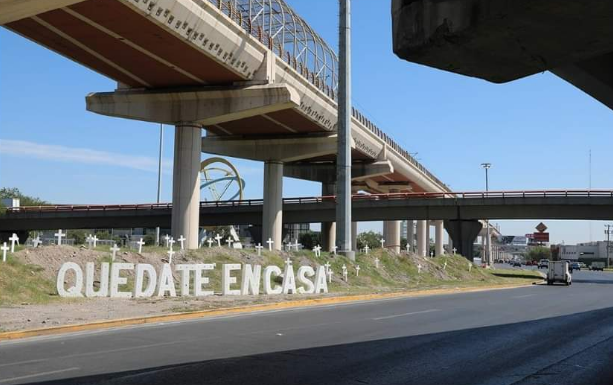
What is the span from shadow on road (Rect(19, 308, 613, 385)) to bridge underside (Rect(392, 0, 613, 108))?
442 cm

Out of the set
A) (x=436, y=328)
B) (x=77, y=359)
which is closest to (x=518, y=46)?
(x=77, y=359)

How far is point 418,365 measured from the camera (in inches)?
Result: 387

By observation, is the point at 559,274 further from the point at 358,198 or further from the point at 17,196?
the point at 17,196

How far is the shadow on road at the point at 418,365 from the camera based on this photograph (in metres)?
8.59

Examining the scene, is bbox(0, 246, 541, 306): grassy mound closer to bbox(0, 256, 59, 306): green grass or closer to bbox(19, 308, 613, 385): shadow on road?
bbox(0, 256, 59, 306): green grass

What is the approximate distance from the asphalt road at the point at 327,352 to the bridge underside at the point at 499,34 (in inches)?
174

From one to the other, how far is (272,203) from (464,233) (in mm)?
19897

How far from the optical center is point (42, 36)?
31844 mm

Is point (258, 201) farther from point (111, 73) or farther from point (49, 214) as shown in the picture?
point (111, 73)

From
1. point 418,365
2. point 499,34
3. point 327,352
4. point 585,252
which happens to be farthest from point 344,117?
point 585,252

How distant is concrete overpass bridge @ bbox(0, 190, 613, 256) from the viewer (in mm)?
56469

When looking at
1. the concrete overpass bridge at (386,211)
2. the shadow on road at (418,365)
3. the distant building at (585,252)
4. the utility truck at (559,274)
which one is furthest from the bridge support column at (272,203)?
the distant building at (585,252)

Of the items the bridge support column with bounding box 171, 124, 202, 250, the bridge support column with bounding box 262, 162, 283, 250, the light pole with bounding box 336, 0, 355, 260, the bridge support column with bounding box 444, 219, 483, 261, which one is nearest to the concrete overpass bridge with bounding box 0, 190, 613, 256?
the bridge support column with bounding box 444, 219, 483, 261

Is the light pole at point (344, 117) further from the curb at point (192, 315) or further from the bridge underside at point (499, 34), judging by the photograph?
the bridge underside at point (499, 34)
